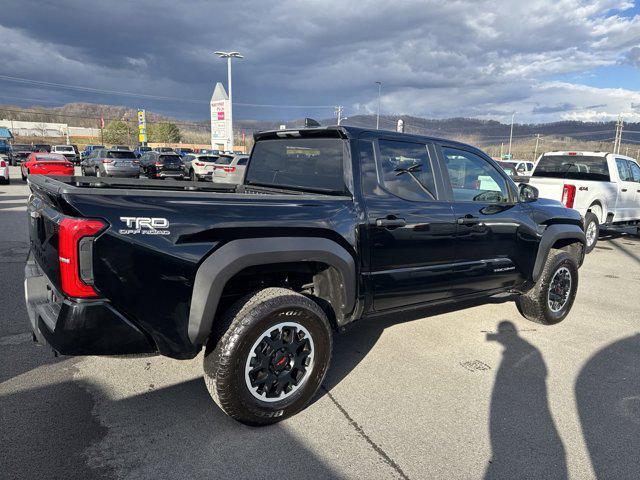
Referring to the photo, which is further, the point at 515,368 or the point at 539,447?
the point at 515,368

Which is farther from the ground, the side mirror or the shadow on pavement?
the side mirror

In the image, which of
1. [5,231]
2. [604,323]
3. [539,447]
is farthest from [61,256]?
[5,231]

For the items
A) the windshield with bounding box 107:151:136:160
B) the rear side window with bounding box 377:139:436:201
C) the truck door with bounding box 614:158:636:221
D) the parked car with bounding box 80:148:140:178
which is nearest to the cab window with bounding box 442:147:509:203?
the rear side window with bounding box 377:139:436:201

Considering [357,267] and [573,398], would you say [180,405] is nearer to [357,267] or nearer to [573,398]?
[357,267]

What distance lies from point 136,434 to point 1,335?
2204 mm

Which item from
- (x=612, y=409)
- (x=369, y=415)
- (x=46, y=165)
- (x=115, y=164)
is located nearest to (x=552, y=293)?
(x=612, y=409)

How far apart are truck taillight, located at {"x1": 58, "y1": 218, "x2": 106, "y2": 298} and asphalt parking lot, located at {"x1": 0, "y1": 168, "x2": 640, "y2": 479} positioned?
38.8 inches

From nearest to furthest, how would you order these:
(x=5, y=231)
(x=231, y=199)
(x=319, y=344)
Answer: (x=231, y=199)
(x=319, y=344)
(x=5, y=231)

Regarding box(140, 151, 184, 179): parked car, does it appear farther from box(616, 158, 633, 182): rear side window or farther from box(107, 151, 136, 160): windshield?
box(616, 158, 633, 182): rear side window

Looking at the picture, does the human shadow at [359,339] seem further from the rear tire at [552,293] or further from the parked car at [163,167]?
the parked car at [163,167]

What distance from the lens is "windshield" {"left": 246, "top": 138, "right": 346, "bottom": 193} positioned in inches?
134

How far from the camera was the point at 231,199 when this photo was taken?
2691mm

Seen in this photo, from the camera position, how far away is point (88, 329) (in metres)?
2.36

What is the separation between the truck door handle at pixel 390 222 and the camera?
3.27 metres
